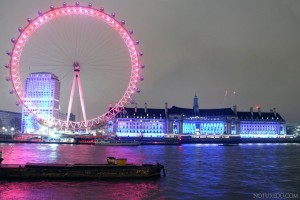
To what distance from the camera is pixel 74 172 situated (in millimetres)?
38188

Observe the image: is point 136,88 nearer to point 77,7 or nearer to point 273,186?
point 77,7

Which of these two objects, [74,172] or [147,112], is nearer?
[74,172]

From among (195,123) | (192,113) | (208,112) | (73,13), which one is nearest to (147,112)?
(195,123)

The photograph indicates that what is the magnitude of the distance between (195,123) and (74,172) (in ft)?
498

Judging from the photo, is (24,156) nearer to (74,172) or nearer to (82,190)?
(74,172)

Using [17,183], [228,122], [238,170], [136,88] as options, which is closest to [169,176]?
[238,170]

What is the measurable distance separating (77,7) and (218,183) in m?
43.2

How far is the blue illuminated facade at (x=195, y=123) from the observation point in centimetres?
17525

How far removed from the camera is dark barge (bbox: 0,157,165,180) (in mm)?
37344

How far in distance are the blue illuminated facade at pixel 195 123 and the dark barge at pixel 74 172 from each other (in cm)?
13197

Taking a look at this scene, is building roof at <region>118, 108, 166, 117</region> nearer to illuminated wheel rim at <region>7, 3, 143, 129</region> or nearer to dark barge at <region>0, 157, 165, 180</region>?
illuminated wheel rim at <region>7, 3, 143, 129</region>

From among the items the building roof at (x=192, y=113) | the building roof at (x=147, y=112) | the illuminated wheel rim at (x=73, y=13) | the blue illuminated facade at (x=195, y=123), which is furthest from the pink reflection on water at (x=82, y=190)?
the building roof at (x=147, y=112)

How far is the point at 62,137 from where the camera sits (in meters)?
137

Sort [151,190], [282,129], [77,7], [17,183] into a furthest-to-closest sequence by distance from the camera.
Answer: [282,129] → [77,7] → [17,183] → [151,190]
